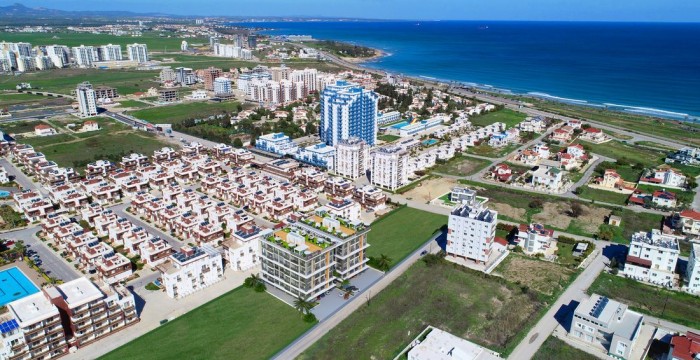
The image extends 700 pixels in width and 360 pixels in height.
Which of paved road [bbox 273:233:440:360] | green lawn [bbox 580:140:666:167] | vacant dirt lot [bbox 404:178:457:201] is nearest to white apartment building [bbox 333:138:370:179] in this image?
vacant dirt lot [bbox 404:178:457:201]

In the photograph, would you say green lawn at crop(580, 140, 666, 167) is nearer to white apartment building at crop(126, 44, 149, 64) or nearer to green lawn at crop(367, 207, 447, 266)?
green lawn at crop(367, 207, 447, 266)

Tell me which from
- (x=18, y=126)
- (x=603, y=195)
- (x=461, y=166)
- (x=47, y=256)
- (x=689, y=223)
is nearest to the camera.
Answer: (x=47, y=256)

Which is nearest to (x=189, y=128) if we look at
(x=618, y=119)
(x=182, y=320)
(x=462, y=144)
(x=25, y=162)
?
(x=25, y=162)

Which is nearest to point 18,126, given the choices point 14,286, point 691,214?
point 14,286

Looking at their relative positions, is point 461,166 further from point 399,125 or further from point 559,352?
point 559,352

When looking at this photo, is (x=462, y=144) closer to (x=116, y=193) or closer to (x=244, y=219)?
(x=244, y=219)

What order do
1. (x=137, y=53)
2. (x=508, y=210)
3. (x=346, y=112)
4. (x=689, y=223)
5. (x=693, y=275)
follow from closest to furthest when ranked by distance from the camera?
(x=693, y=275)
(x=689, y=223)
(x=508, y=210)
(x=346, y=112)
(x=137, y=53)

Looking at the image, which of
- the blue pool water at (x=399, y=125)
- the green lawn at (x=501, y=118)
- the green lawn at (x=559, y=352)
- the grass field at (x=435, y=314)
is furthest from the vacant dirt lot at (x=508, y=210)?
the green lawn at (x=501, y=118)
